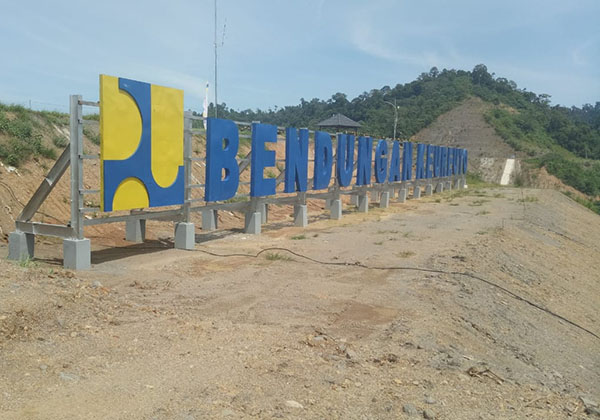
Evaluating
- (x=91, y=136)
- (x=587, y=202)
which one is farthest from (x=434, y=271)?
(x=587, y=202)

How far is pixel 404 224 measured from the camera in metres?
16.5

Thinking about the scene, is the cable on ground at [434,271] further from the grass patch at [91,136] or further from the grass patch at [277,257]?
the grass patch at [91,136]

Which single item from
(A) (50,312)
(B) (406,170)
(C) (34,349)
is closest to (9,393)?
(C) (34,349)

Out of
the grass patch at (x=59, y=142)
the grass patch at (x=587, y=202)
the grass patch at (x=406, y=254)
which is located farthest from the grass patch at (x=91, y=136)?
the grass patch at (x=587, y=202)

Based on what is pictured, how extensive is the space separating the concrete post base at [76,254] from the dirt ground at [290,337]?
199 millimetres

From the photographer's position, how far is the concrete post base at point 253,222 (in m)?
13.2

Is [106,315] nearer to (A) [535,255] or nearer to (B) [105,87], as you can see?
(B) [105,87]

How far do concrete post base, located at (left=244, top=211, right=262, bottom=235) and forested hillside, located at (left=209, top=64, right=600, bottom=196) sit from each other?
40476 mm

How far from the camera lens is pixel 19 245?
343 inches

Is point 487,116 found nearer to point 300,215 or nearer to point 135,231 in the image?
point 300,215

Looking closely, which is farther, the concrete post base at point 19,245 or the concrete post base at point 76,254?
the concrete post base at point 19,245

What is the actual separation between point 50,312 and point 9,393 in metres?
1.74

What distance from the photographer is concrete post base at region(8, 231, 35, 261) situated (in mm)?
8711

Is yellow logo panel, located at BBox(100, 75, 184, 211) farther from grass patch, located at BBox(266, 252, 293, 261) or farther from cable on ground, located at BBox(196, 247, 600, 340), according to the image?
grass patch, located at BBox(266, 252, 293, 261)
